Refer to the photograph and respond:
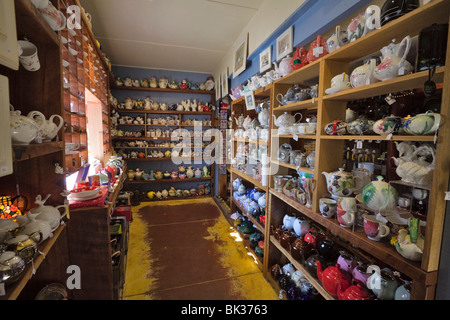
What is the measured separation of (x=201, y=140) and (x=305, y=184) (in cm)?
330

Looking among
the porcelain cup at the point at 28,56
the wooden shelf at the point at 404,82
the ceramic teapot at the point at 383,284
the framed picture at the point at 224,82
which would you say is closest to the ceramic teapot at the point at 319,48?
the wooden shelf at the point at 404,82

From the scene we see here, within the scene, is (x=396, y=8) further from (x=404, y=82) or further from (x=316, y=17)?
(x=316, y=17)

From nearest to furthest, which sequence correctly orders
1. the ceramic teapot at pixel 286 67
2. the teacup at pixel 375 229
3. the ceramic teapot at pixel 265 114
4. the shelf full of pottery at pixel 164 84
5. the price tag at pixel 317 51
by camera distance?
1. the teacup at pixel 375 229
2. the price tag at pixel 317 51
3. the ceramic teapot at pixel 286 67
4. the ceramic teapot at pixel 265 114
5. the shelf full of pottery at pixel 164 84

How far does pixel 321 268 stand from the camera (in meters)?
1.29

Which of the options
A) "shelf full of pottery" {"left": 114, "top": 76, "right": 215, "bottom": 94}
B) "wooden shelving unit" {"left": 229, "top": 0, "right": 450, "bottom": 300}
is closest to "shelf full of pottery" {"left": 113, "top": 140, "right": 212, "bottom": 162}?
"shelf full of pottery" {"left": 114, "top": 76, "right": 215, "bottom": 94}

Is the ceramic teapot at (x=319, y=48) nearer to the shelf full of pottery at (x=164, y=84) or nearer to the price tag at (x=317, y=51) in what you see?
the price tag at (x=317, y=51)

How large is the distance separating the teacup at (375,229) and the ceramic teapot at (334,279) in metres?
0.33

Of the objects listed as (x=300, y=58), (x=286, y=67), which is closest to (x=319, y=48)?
(x=300, y=58)

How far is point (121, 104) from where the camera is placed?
4012 millimetres

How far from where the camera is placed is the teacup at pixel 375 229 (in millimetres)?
938

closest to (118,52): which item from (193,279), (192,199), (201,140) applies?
(201,140)

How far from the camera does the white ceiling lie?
2115 mm

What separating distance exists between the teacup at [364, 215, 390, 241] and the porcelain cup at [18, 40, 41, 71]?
66.0 inches
